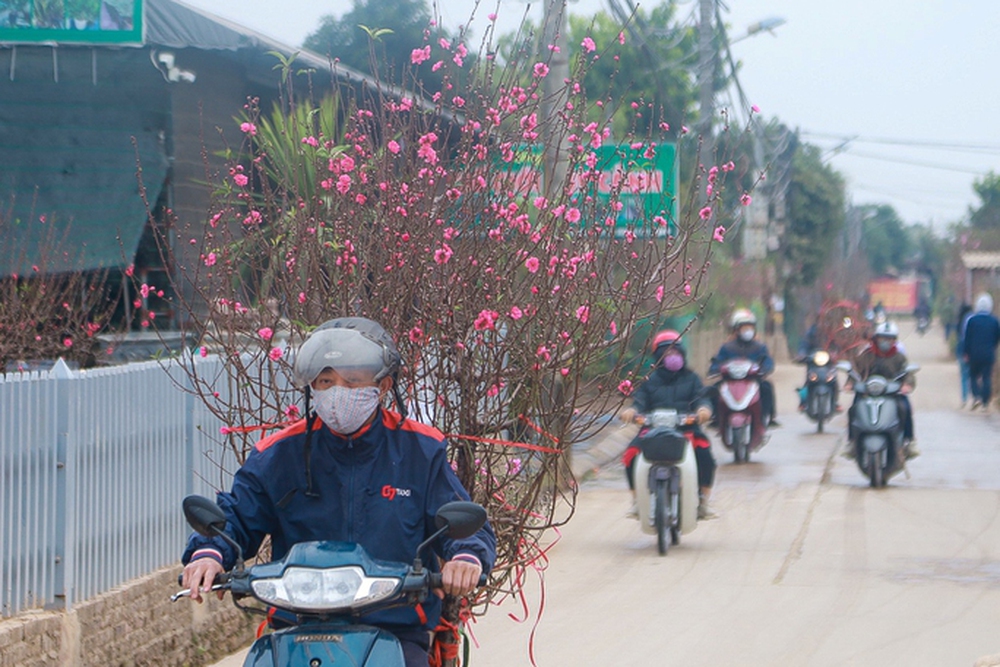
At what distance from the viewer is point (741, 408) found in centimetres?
1597

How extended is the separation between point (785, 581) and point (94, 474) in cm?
470

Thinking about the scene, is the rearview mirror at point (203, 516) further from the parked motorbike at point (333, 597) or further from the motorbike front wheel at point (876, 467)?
the motorbike front wheel at point (876, 467)

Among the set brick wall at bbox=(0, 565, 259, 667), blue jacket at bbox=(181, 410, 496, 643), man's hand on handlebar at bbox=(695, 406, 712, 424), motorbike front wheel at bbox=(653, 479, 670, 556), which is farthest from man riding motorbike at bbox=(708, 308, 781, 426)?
blue jacket at bbox=(181, 410, 496, 643)

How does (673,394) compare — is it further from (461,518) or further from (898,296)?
(898,296)

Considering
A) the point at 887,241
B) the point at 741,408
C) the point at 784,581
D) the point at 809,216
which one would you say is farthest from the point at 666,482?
the point at 887,241

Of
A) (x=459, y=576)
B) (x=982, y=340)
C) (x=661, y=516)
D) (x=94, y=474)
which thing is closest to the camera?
(x=459, y=576)

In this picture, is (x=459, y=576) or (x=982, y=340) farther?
(x=982, y=340)

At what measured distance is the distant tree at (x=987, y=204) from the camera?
2237 inches

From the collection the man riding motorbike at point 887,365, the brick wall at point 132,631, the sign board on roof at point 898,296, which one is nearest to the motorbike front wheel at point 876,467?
the man riding motorbike at point 887,365

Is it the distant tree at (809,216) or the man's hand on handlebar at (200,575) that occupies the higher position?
the distant tree at (809,216)

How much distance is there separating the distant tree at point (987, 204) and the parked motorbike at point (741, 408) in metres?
42.3

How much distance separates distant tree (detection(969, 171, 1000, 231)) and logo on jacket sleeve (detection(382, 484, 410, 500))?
54882 millimetres

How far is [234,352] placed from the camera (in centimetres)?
593

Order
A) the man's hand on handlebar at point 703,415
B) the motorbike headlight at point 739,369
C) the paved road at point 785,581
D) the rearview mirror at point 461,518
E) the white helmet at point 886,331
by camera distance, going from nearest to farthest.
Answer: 1. the rearview mirror at point 461,518
2. the paved road at point 785,581
3. the man's hand on handlebar at point 703,415
4. the white helmet at point 886,331
5. the motorbike headlight at point 739,369
